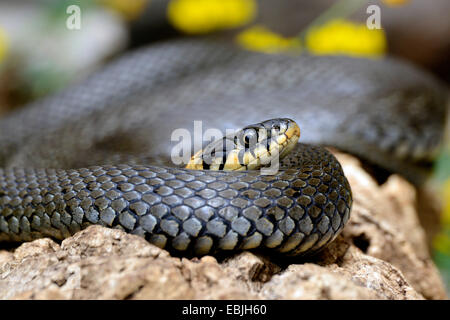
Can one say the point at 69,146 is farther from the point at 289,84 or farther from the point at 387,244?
the point at 387,244

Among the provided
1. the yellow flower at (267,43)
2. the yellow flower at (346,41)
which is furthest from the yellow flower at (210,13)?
the yellow flower at (346,41)

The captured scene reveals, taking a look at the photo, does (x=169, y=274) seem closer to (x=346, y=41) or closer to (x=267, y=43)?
(x=346, y=41)

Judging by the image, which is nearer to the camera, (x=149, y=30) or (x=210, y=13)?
(x=210, y=13)

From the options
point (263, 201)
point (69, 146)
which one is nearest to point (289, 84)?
point (69, 146)

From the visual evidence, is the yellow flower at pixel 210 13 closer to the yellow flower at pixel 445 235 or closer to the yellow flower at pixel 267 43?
the yellow flower at pixel 267 43
